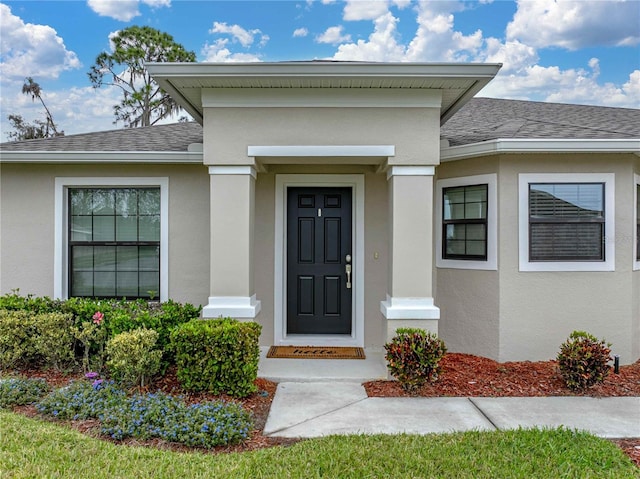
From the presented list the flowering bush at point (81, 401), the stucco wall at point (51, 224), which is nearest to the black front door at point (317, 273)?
the stucco wall at point (51, 224)

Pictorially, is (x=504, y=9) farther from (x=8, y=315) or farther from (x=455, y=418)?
(x=8, y=315)

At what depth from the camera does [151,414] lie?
152 inches

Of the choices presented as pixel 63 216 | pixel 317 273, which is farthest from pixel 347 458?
pixel 63 216

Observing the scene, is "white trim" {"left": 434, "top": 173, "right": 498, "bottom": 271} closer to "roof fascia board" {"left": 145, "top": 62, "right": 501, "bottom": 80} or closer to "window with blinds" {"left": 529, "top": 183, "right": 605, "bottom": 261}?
"window with blinds" {"left": 529, "top": 183, "right": 605, "bottom": 261}

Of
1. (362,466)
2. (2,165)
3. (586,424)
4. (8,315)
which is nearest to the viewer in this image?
(362,466)

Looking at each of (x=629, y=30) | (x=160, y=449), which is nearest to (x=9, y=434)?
(x=160, y=449)

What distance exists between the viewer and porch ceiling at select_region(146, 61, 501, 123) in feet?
16.1

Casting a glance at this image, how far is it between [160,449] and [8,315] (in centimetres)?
340

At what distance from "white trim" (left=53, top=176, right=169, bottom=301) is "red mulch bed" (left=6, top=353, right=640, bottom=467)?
5.39 feet

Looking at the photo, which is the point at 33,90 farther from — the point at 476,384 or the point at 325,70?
the point at 476,384

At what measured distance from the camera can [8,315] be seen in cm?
543

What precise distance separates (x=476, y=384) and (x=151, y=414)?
144 inches

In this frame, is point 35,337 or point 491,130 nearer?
point 35,337

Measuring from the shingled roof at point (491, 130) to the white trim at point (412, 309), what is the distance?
247cm
